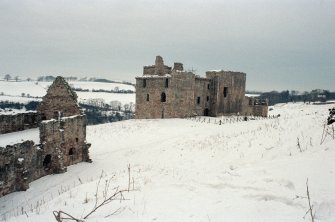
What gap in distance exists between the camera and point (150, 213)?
20.7 feet

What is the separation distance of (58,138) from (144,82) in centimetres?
2635

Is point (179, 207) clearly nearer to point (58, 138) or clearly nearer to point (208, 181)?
point (208, 181)

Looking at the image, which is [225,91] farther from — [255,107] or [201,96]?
[255,107]

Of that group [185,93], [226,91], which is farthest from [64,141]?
[226,91]

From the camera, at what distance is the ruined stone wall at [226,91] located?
163ft

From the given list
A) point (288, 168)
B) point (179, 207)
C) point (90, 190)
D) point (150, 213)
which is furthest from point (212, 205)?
point (90, 190)

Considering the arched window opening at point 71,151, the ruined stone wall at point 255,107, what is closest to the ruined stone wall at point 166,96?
the ruined stone wall at point 255,107

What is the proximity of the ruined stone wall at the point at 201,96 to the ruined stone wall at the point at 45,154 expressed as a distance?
2559 cm

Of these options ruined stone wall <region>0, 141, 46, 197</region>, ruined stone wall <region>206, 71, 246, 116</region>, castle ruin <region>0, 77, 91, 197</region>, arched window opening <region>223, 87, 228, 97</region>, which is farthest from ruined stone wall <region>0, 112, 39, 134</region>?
arched window opening <region>223, 87, 228, 97</region>

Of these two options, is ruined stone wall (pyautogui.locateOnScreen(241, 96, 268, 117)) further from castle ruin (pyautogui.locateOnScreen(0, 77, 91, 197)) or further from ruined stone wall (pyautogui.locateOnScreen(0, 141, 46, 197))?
ruined stone wall (pyautogui.locateOnScreen(0, 141, 46, 197))

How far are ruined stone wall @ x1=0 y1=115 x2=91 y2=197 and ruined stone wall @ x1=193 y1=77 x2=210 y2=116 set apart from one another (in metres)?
25.6

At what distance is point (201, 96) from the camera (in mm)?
48375

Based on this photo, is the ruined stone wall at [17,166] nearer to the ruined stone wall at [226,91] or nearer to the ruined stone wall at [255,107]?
the ruined stone wall at [226,91]

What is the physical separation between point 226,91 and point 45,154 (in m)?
35.4
